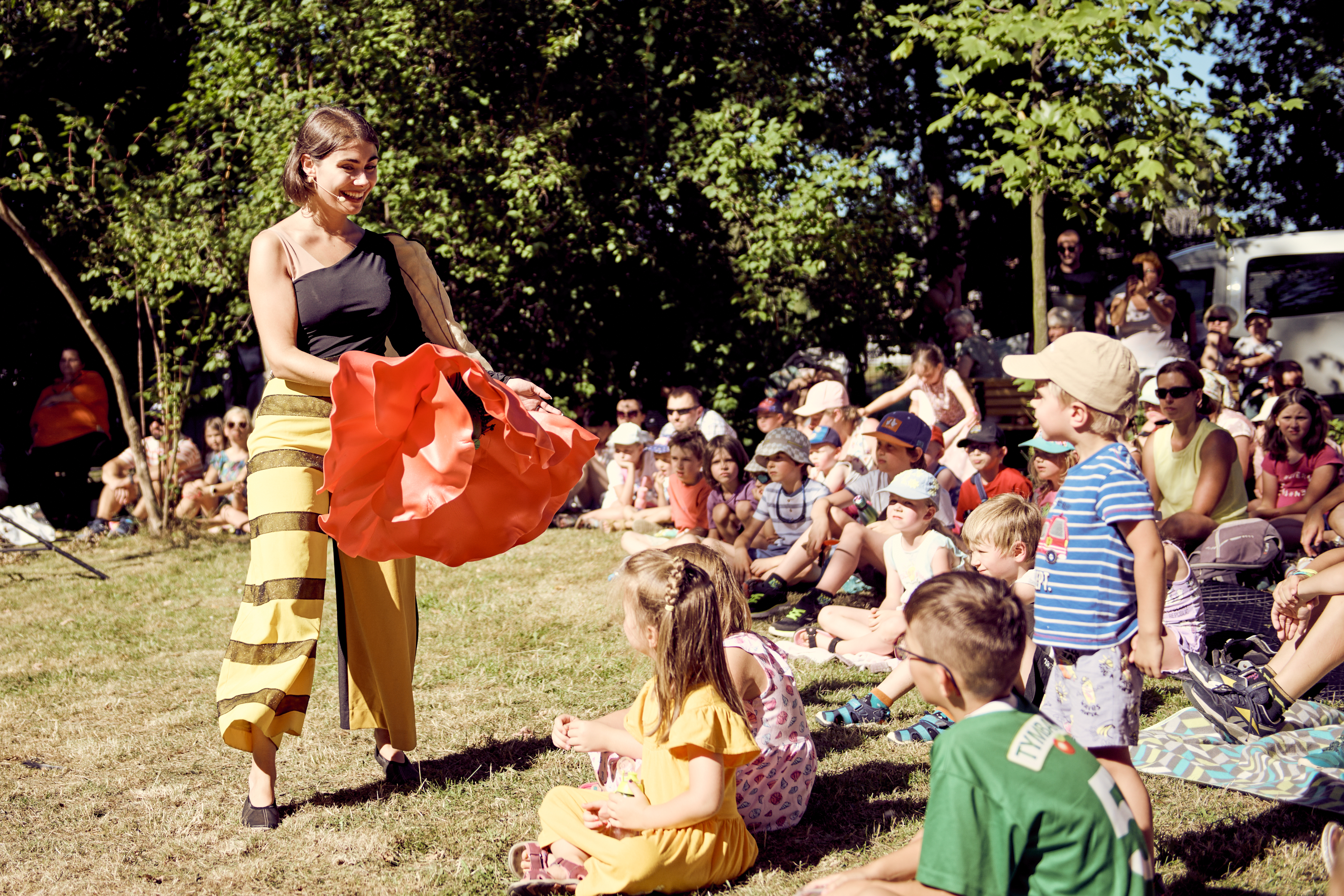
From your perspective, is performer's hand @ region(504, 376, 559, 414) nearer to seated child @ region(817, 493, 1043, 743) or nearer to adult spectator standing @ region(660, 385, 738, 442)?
seated child @ region(817, 493, 1043, 743)

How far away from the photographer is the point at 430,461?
3404 mm

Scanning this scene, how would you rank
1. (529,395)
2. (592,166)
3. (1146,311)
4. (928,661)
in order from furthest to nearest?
(592,166), (1146,311), (529,395), (928,661)

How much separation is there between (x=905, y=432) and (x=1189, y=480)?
5.88 ft

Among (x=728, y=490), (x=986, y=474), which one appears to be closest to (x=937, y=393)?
(x=986, y=474)

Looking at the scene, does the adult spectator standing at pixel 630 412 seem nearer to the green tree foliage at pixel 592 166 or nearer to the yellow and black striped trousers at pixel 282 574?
the green tree foliage at pixel 592 166

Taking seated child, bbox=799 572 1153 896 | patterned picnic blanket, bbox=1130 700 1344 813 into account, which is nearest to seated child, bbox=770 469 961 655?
patterned picnic blanket, bbox=1130 700 1344 813

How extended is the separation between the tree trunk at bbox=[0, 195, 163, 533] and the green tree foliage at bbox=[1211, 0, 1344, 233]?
14.8 metres

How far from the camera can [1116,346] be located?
3143 mm

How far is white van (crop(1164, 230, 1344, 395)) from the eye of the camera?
11570 millimetres

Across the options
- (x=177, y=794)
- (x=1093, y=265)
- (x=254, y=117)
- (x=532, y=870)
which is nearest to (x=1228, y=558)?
(x=532, y=870)

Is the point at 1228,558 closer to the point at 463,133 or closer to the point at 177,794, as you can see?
the point at 177,794

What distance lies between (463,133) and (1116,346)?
8.62 meters

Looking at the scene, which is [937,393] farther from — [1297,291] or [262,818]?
[262,818]

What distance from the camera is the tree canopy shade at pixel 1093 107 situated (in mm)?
7145
